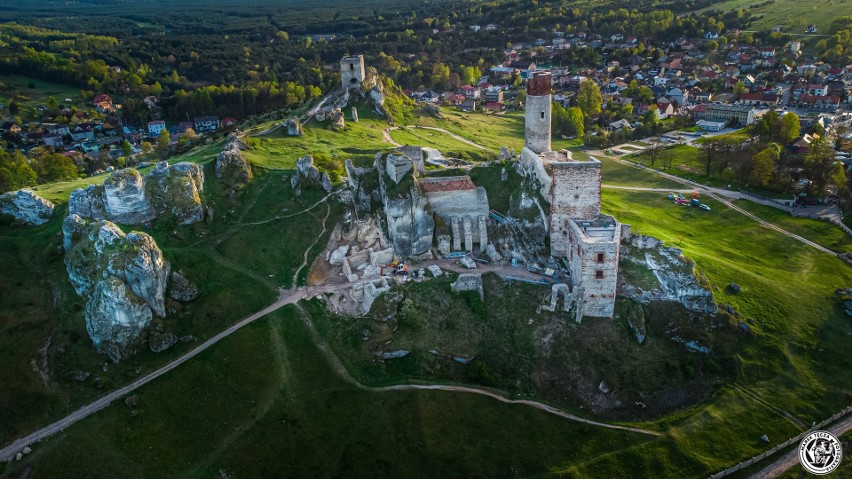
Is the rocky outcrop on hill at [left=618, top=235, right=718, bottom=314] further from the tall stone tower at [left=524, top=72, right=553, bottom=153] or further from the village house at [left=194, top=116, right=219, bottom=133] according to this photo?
the village house at [left=194, top=116, right=219, bottom=133]

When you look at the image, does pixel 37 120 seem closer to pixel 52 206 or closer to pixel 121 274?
pixel 52 206

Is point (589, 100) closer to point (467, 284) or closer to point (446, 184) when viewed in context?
point (446, 184)

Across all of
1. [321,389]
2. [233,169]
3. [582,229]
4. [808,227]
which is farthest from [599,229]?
[233,169]

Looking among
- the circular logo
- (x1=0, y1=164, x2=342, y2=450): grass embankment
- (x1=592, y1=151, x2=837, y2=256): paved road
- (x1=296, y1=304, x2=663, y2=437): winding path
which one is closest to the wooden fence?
the circular logo

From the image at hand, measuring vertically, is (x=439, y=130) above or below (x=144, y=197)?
below

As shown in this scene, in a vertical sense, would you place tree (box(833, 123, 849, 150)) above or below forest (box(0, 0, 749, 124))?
below

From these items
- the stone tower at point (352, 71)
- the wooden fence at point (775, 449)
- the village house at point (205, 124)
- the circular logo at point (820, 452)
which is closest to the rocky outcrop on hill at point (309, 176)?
the stone tower at point (352, 71)

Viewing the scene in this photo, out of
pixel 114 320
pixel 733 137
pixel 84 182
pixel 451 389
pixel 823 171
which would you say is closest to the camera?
pixel 451 389
